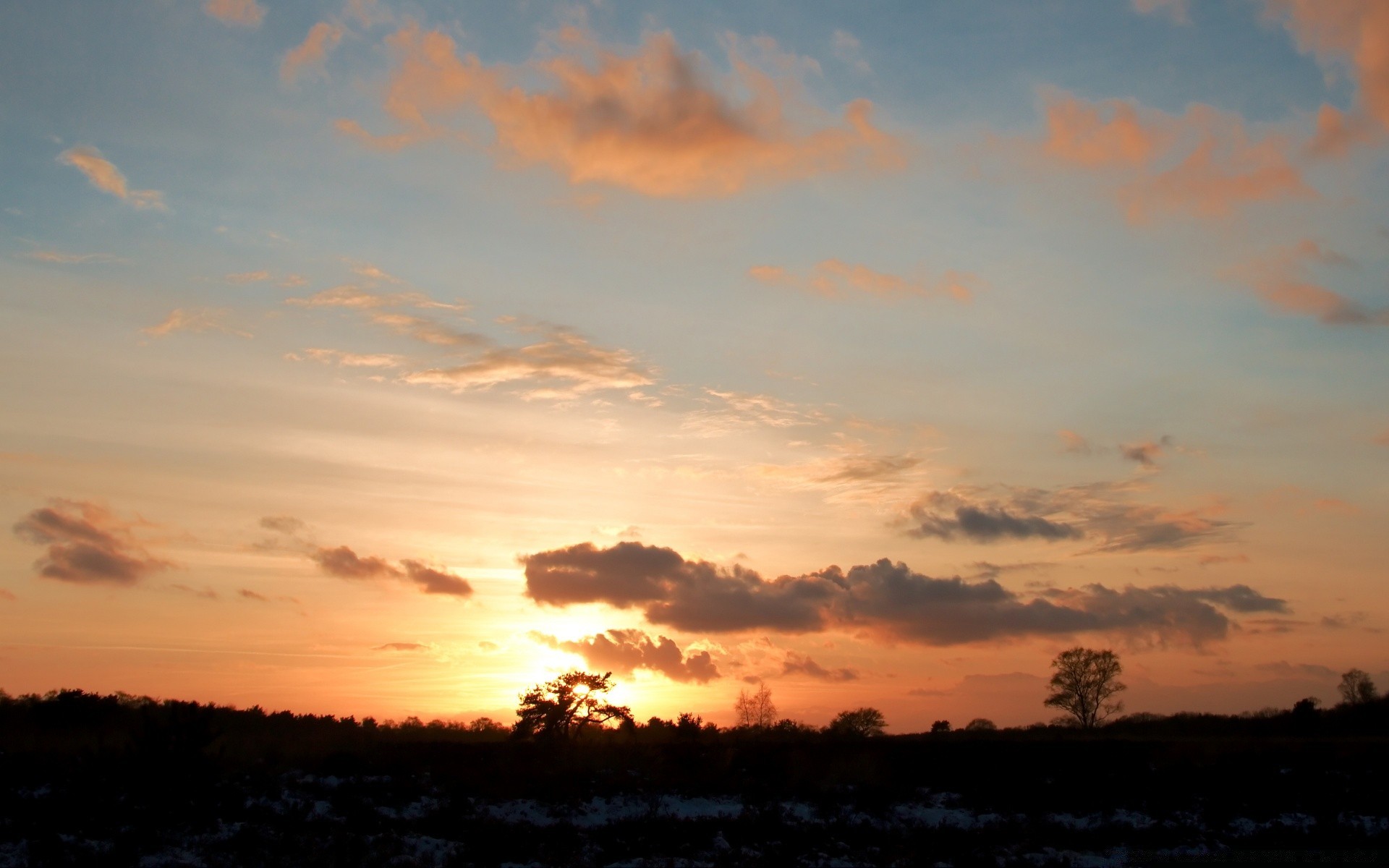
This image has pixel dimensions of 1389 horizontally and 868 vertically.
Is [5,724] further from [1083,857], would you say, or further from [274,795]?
[1083,857]

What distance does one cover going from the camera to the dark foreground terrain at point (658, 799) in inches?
877

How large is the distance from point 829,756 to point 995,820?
539cm

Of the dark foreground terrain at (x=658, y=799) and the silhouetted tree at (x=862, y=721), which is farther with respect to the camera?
the silhouetted tree at (x=862, y=721)

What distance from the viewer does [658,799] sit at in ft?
88.2

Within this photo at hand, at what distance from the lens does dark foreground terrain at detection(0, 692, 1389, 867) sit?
22.3 meters

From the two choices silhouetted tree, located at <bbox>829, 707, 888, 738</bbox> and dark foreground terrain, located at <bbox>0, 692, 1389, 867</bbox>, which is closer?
dark foreground terrain, located at <bbox>0, 692, 1389, 867</bbox>

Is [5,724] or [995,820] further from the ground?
[5,724]

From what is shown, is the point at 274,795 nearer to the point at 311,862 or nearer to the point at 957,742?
the point at 311,862

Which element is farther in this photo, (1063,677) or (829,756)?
(1063,677)

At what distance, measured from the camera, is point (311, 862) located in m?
20.4

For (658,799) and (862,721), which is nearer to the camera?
(658,799)

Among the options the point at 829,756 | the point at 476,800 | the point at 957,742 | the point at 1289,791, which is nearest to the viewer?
the point at 476,800

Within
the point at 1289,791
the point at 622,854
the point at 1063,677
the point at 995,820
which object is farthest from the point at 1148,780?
the point at 1063,677

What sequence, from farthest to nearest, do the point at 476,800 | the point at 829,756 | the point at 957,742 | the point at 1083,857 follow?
the point at 957,742, the point at 829,756, the point at 476,800, the point at 1083,857
